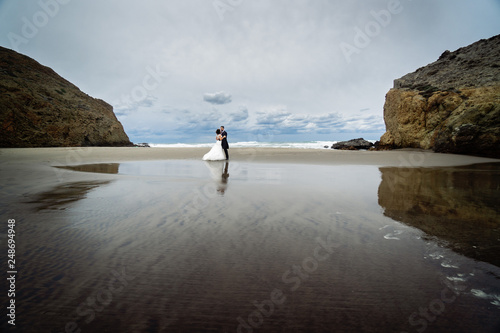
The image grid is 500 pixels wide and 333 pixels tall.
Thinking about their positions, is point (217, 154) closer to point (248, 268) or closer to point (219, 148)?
point (219, 148)

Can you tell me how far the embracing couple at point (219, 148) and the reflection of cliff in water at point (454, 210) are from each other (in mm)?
8858

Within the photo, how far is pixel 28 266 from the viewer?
1.70 meters

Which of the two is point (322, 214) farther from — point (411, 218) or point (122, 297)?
point (122, 297)

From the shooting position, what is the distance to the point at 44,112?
1766 cm

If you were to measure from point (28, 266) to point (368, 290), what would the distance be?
2322mm

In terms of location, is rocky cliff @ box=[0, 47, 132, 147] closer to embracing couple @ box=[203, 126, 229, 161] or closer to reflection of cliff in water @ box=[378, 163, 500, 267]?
embracing couple @ box=[203, 126, 229, 161]

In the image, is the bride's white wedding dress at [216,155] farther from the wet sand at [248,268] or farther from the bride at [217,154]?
the wet sand at [248,268]

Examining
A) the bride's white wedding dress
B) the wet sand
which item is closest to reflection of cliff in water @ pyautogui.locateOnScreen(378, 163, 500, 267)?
the wet sand

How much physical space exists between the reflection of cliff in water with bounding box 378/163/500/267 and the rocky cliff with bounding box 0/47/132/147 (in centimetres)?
2135

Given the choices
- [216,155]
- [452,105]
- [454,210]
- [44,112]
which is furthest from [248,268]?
[44,112]

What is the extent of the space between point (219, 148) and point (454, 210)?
1090cm

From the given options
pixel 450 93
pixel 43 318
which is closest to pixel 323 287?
pixel 43 318

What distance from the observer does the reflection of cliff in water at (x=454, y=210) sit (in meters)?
2.18

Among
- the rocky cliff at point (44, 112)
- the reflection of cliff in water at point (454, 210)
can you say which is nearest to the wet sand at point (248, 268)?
the reflection of cliff in water at point (454, 210)
